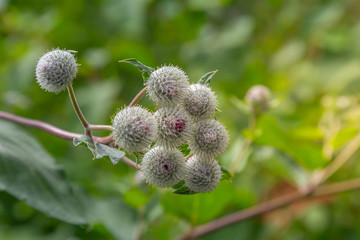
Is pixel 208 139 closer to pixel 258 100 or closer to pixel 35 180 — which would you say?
pixel 35 180

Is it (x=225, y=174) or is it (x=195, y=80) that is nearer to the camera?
(x=225, y=174)

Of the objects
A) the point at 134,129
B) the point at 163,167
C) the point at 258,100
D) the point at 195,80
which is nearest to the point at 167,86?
the point at 134,129

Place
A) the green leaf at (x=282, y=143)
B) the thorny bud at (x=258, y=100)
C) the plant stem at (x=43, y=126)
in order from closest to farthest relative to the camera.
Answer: the plant stem at (x=43, y=126) → the green leaf at (x=282, y=143) → the thorny bud at (x=258, y=100)

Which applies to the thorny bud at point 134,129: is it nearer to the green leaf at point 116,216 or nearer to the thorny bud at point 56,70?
the thorny bud at point 56,70

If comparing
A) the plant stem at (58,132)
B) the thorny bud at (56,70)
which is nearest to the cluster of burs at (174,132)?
the plant stem at (58,132)

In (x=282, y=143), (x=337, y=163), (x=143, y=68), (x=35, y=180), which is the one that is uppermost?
(x=337, y=163)

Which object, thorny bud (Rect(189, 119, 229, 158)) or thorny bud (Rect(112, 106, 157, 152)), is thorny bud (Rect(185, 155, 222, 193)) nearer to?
thorny bud (Rect(189, 119, 229, 158))
